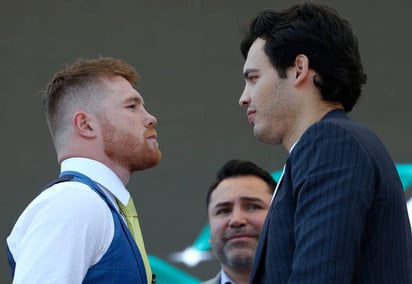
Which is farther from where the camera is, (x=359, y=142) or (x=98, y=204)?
(x=98, y=204)

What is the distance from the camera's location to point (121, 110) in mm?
2688

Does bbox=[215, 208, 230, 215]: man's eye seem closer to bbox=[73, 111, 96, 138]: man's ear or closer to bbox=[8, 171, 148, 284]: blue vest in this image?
bbox=[73, 111, 96, 138]: man's ear

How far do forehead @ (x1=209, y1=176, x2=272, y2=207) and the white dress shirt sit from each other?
146cm

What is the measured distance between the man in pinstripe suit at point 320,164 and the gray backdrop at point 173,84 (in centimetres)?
280

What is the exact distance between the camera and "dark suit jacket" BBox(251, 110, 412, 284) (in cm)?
192

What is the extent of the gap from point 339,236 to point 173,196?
3.23m

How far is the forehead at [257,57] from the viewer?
7.39 feet

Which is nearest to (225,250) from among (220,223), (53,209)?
(220,223)

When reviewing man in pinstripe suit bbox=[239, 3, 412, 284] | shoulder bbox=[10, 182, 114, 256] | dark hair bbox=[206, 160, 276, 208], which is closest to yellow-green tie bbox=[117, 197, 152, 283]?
shoulder bbox=[10, 182, 114, 256]

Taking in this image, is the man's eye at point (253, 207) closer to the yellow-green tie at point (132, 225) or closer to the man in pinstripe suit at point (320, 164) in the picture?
the yellow-green tie at point (132, 225)

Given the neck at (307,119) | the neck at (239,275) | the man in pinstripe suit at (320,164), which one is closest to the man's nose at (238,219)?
the neck at (239,275)

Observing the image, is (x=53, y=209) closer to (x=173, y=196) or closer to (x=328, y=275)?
(x=328, y=275)

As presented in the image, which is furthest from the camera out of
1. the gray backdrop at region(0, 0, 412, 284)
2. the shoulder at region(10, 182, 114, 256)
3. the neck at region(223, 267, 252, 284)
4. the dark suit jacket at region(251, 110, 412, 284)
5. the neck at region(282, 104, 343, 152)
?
the gray backdrop at region(0, 0, 412, 284)

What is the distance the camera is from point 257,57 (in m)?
2.27
